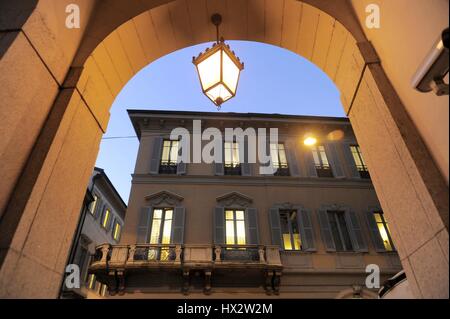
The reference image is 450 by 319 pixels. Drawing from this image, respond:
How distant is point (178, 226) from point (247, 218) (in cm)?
307

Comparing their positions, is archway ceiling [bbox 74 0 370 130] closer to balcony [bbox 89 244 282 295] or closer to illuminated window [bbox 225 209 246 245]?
balcony [bbox 89 244 282 295]

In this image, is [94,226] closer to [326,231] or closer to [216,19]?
[326,231]

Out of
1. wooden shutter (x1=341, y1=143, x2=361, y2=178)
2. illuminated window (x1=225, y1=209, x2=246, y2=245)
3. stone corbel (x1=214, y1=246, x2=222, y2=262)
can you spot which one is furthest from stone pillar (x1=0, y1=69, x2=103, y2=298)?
wooden shutter (x1=341, y1=143, x2=361, y2=178)

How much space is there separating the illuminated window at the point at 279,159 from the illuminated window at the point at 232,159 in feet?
5.97

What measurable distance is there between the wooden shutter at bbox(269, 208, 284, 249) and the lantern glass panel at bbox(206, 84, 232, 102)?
989cm

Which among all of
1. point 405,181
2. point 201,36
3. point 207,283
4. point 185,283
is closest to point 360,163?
point 207,283

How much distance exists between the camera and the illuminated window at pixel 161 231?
35.8ft

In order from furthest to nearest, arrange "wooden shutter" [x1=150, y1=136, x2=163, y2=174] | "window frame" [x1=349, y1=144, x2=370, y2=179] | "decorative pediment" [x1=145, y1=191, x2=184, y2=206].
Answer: "window frame" [x1=349, y1=144, x2=370, y2=179] → "wooden shutter" [x1=150, y1=136, x2=163, y2=174] → "decorative pediment" [x1=145, y1=191, x2=184, y2=206]

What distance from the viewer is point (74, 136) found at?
7.68ft

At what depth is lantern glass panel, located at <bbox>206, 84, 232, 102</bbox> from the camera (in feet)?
9.60

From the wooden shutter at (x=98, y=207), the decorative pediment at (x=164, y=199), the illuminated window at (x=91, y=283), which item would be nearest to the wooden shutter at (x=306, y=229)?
the decorative pediment at (x=164, y=199)

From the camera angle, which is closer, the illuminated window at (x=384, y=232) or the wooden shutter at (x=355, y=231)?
the wooden shutter at (x=355, y=231)

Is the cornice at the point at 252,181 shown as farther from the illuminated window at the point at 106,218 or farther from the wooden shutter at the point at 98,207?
the illuminated window at the point at 106,218

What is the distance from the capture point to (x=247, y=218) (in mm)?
12344
